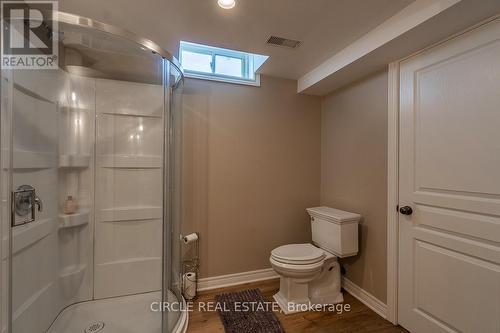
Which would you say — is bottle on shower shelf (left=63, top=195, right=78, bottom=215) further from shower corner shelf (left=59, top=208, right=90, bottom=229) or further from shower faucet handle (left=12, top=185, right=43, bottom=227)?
shower faucet handle (left=12, top=185, right=43, bottom=227)

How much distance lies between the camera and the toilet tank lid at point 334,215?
6.82 ft

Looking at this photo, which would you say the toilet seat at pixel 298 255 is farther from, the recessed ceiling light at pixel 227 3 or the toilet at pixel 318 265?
the recessed ceiling light at pixel 227 3

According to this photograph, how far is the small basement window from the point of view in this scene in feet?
7.65

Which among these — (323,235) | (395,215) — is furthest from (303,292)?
(395,215)

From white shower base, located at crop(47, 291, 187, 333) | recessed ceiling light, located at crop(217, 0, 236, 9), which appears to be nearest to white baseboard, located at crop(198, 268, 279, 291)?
white shower base, located at crop(47, 291, 187, 333)

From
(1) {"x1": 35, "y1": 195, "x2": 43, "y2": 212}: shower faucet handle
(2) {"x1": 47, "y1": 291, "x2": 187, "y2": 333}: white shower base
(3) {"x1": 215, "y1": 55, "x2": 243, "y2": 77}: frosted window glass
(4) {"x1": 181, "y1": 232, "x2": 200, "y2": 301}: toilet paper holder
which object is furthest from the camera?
(3) {"x1": 215, "y1": 55, "x2": 243, "y2": 77}: frosted window glass

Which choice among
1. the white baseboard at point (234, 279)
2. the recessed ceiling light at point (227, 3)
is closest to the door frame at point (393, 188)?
the white baseboard at point (234, 279)

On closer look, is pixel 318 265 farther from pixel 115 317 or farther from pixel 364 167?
pixel 115 317

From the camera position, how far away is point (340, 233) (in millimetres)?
2076

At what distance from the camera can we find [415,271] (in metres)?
1.71

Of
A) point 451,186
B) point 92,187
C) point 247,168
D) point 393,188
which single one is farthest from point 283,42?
point 92,187

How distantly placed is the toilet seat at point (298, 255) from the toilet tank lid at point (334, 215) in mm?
302

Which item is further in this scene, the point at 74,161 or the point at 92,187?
the point at 92,187

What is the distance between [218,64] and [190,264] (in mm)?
1985
